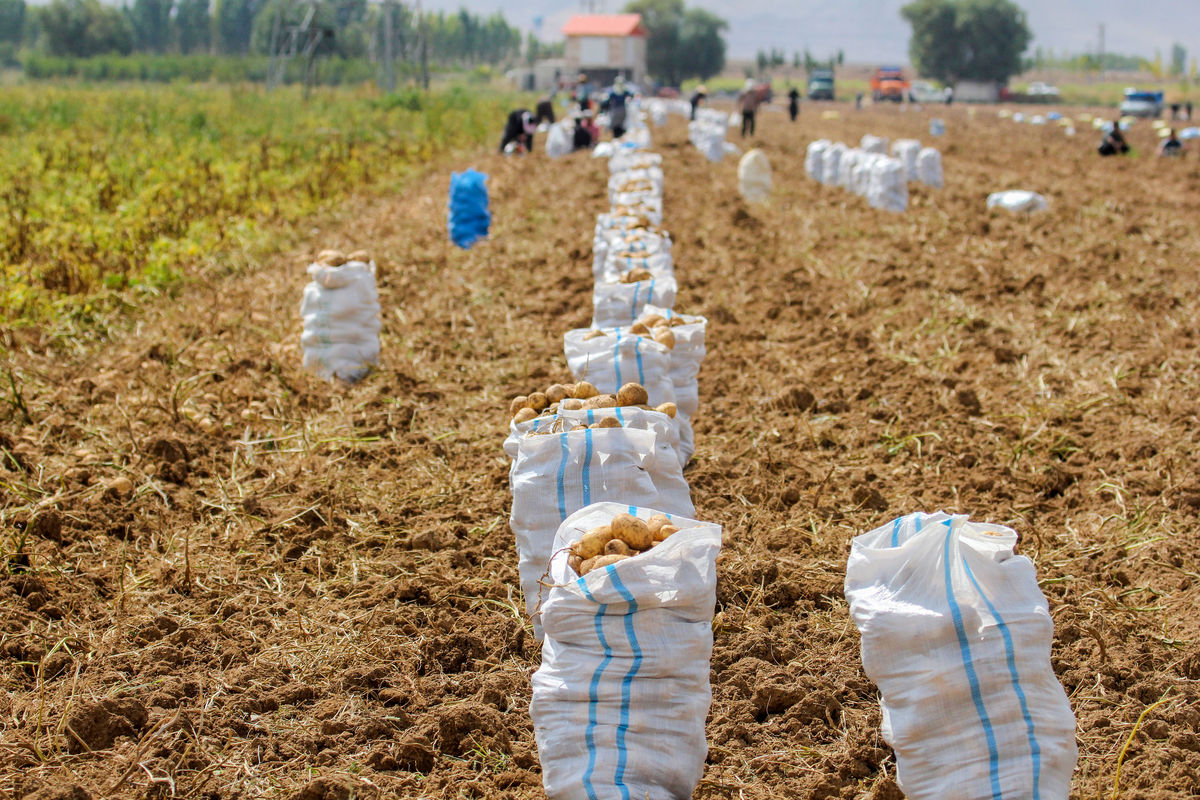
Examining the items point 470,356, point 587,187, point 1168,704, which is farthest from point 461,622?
point 587,187

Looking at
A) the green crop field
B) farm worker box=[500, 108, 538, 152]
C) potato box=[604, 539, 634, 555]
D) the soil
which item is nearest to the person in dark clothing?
the green crop field

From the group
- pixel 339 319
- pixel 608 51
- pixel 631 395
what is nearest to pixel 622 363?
pixel 631 395

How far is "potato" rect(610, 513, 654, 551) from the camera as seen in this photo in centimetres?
236

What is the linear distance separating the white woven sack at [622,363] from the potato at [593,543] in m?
1.50

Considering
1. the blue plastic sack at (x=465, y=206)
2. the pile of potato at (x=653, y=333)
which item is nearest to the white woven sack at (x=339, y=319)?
the pile of potato at (x=653, y=333)

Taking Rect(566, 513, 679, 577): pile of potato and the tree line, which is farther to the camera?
the tree line

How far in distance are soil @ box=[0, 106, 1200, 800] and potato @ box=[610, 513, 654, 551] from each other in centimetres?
69

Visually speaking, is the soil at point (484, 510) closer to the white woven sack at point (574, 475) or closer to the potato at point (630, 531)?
the white woven sack at point (574, 475)

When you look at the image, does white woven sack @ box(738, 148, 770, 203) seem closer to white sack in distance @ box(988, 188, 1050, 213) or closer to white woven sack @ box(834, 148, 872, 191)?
white woven sack @ box(834, 148, 872, 191)

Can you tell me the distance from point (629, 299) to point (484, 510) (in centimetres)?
145

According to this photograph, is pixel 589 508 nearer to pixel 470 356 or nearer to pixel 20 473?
pixel 20 473

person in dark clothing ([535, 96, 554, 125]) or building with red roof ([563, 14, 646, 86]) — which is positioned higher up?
building with red roof ([563, 14, 646, 86])

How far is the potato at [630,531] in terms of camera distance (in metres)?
2.36

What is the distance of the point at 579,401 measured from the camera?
124 inches
